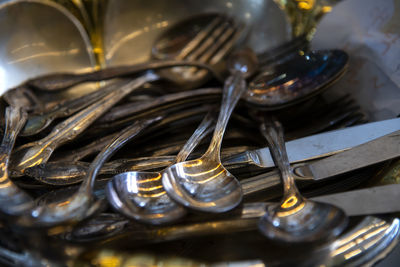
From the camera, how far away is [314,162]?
1.39 ft

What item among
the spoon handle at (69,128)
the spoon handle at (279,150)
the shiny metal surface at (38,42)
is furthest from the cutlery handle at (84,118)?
the spoon handle at (279,150)

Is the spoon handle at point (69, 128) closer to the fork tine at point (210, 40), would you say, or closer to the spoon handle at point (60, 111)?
the spoon handle at point (60, 111)

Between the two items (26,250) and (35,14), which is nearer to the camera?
(26,250)

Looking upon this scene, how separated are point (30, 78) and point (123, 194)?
35cm

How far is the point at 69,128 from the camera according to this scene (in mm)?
467

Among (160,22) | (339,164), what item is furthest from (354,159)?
(160,22)

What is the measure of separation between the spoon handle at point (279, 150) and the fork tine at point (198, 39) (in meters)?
0.26

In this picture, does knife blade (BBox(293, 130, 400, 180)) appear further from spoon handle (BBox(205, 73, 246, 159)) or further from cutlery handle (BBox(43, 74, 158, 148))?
cutlery handle (BBox(43, 74, 158, 148))

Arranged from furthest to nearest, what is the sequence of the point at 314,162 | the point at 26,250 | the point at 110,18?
the point at 110,18
the point at 314,162
the point at 26,250

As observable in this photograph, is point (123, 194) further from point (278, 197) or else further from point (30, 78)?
point (30, 78)

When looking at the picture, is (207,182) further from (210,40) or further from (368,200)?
(210,40)

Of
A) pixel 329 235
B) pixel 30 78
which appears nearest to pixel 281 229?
pixel 329 235

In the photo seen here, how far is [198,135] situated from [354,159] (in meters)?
0.20

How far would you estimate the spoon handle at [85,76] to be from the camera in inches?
22.4
